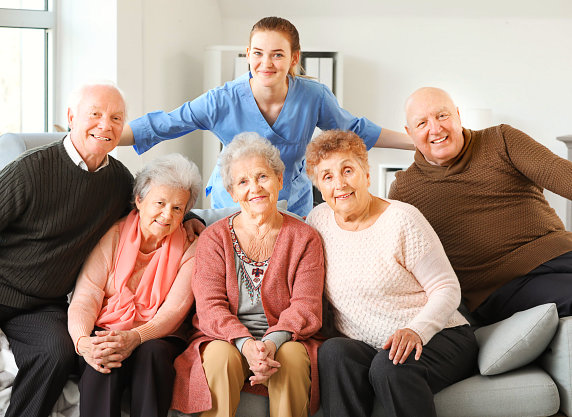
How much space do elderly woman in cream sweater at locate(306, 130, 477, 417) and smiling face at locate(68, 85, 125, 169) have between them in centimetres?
63

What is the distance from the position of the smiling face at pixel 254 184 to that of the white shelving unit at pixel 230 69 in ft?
9.26

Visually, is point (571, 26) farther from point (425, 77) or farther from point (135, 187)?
point (135, 187)

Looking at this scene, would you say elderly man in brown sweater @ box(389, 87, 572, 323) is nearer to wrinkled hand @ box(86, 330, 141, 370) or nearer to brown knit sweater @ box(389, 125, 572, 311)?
brown knit sweater @ box(389, 125, 572, 311)

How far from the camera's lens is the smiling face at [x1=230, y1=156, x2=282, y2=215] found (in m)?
1.95

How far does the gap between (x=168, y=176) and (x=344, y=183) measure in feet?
1.86

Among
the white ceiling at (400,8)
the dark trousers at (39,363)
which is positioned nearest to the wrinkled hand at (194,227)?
the dark trousers at (39,363)

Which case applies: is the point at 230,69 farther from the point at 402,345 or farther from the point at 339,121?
the point at 402,345

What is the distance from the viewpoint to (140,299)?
193 centimetres

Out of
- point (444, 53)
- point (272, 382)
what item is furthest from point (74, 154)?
point (444, 53)

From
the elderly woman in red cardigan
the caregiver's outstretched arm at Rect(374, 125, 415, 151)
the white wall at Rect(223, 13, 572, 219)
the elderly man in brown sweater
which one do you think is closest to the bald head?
the elderly man in brown sweater

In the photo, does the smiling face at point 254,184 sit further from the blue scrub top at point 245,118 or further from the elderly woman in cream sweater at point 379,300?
the blue scrub top at point 245,118

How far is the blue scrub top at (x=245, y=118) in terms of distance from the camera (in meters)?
2.53

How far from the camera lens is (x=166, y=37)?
4.35 m

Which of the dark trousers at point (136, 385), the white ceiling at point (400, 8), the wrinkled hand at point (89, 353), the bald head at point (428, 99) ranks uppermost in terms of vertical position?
the white ceiling at point (400, 8)
